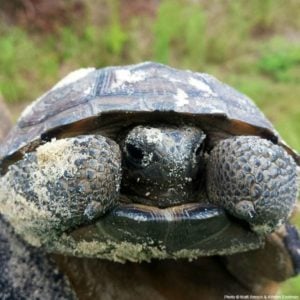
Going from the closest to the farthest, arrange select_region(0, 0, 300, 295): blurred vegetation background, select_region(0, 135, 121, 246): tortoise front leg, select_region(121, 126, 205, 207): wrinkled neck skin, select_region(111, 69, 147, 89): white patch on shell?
1. select_region(0, 135, 121, 246): tortoise front leg
2. select_region(121, 126, 205, 207): wrinkled neck skin
3. select_region(111, 69, 147, 89): white patch on shell
4. select_region(0, 0, 300, 295): blurred vegetation background

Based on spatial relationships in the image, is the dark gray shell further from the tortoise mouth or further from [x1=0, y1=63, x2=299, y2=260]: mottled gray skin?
the tortoise mouth

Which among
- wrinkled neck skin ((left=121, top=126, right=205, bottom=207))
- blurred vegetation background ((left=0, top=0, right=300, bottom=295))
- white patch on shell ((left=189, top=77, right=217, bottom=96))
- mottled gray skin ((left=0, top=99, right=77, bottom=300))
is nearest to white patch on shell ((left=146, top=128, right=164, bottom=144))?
wrinkled neck skin ((left=121, top=126, right=205, bottom=207))

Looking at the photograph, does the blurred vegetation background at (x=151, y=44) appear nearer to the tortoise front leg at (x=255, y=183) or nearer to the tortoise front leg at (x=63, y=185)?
the tortoise front leg at (x=255, y=183)

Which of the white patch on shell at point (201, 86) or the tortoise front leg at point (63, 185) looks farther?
the white patch on shell at point (201, 86)

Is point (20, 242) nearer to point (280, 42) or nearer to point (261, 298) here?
point (261, 298)

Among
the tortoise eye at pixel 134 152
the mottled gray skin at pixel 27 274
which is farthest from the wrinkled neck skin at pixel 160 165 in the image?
the mottled gray skin at pixel 27 274

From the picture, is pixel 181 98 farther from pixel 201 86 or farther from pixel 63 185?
pixel 63 185

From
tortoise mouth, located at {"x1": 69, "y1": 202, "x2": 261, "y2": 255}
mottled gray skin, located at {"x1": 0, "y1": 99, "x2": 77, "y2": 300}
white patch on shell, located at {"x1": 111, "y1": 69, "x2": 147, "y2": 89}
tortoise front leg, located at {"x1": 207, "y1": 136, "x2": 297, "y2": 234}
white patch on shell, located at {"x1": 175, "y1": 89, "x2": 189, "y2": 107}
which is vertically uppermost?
white patch on shell, located at {"x1": 111, "y1": 69, "x2": 147, "y2": 89}
